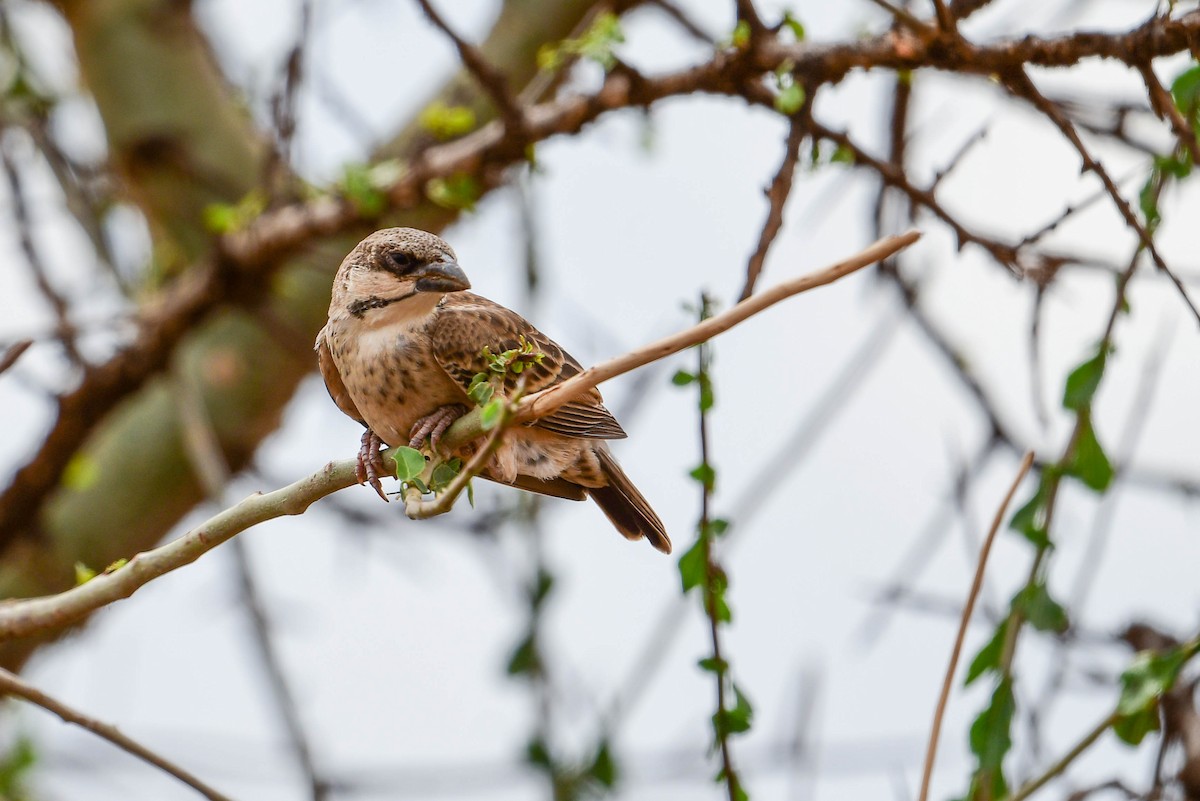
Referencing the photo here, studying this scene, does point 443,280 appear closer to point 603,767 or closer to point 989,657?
point 603,767

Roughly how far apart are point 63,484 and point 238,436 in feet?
3.04

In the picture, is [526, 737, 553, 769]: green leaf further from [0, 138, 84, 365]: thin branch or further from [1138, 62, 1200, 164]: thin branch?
[0, 138, 84, 365]: thin branch

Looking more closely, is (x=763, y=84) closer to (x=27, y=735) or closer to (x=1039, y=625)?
(x=1039, y=625)

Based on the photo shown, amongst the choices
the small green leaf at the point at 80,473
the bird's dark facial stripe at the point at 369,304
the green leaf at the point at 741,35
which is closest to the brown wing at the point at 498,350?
the bird's dark facial stripe at the point at 369,304

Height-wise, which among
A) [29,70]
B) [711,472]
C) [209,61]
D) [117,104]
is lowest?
[711,472]

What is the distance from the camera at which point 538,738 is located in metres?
4.01

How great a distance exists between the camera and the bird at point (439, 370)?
3289 mm

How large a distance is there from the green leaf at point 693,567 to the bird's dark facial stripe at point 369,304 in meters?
1.01

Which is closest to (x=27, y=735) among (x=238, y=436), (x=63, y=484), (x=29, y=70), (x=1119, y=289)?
(x=63, y=484)

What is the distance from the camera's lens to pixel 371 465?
8.82 feet

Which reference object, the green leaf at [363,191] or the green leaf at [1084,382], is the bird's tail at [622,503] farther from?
the green leaf at [363,191]

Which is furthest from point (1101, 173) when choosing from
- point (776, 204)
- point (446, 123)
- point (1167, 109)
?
point (446, 123)

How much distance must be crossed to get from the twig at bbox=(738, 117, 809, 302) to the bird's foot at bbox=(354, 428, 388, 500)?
2.46 ft

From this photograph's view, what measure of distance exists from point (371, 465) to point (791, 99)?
1.53m
